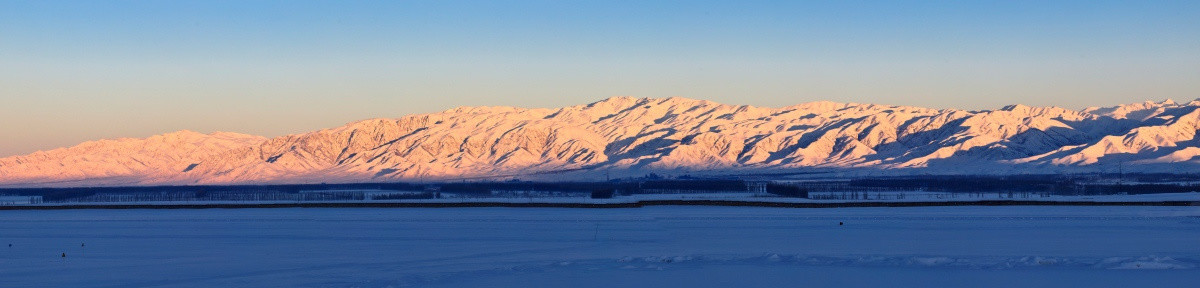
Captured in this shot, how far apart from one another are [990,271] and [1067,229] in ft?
73.0

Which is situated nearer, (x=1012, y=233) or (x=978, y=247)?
(x=978, y=247)

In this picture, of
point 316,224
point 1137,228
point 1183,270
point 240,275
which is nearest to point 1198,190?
point 1137,228

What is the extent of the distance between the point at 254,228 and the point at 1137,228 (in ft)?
118

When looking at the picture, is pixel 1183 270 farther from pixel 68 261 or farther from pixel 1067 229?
pixel 68 261

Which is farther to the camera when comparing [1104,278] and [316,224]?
[316,224]

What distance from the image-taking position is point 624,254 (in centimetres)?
4306

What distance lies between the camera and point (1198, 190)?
13488cm

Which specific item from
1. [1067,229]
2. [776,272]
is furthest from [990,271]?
[1067,229]

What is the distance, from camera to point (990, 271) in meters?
36.0

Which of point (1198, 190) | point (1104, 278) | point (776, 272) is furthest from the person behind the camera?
point (1198, 190)

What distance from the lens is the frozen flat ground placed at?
114ft

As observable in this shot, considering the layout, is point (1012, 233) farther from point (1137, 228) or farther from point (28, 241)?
point (28, 241)

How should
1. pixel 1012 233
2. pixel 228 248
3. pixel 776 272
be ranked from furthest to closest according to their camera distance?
pixel 1012 233 < pixel 228 248 < pixel 776 272

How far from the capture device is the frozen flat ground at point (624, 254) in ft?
114
